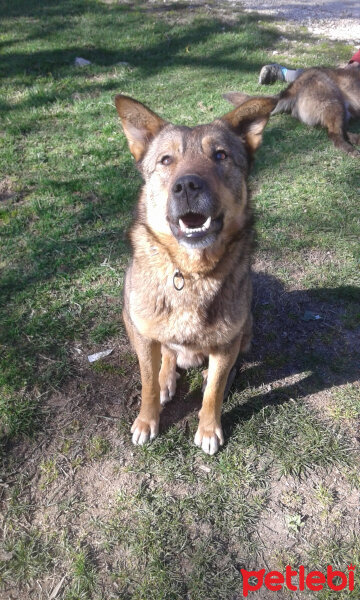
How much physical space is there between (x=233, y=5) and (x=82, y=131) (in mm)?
8584

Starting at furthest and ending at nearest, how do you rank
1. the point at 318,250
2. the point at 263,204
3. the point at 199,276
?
the point at 263,204, the point at 318,250, the point at 199,276

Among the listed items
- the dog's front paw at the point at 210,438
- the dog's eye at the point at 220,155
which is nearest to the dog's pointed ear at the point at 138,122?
the dog's eye at the point at 220,155

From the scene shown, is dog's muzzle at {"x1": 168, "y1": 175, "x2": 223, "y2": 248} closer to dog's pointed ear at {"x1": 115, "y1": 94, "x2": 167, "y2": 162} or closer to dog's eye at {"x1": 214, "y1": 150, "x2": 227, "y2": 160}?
dog's eye at {"x1": 214, "y1": 150, "x2": 227, "y2": 160}

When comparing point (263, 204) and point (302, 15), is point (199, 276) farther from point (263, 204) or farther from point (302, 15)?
point (302, 15)

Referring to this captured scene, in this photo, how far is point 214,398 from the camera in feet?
9.42

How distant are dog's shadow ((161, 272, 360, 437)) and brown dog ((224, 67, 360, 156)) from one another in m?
3.25

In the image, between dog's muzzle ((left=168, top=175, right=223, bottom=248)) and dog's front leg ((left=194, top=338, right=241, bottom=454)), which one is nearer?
dog's muzzle ((left=168, top=175, right=223, bottom=248))

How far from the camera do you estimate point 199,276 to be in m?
2.58

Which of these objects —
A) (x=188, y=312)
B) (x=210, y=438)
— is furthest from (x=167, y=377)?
(x=188, y=312)

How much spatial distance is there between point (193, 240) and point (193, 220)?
14 centimetres

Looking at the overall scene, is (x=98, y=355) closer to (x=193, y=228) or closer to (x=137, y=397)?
(x=137, y=397)

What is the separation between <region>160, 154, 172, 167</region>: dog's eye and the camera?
2645 millimetres

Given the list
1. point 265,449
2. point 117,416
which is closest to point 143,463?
point 117,416

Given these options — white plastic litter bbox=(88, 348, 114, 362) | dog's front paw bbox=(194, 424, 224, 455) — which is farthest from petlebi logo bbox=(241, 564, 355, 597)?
white plastic litter bbox=(88, 348, 114, 362)
